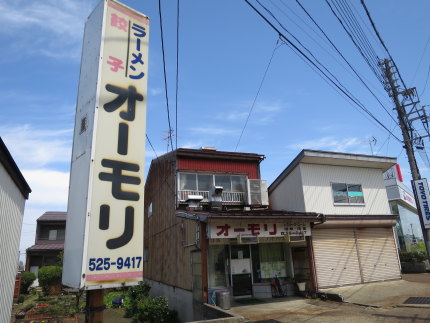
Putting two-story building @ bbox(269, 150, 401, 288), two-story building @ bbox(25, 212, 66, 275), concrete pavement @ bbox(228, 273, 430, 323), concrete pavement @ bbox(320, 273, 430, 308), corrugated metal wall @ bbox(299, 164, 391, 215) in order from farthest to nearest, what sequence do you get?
two-story building @ bbox(25, 212, 66, 275), corrugated metal wall @ bbox(299, 164, 391, 215), two-story building @ bbox(269, 150, 401, 288), concrete pavement @ bbox(320, 273, 430, 308), concrete pavement @ bbox(228, 273, 430, 323)

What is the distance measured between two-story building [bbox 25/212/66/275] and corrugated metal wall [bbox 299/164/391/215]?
84.4ft

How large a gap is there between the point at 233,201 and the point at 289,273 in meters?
4.97

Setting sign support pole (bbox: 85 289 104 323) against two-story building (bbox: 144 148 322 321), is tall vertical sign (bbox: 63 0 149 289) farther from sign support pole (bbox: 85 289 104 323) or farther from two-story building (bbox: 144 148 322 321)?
two-story building (bbox: 144 148 322 321)

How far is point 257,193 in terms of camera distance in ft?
61.3

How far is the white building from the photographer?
6.79m

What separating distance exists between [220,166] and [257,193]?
277 centimetres

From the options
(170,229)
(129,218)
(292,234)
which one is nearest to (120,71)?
(129,218)

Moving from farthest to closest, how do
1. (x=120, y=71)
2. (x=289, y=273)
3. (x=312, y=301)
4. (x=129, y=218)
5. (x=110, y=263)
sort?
(x=289, y=273) < (x=312, y=301) < (x=120, y=71) < (x=129, y=218) < (x=110, y=263)

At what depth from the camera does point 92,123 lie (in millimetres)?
4734

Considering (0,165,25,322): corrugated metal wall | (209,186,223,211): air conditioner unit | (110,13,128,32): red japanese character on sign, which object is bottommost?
(0,165,25,322): corrugated metal wall

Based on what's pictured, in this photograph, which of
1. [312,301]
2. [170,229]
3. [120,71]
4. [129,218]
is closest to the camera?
[129,218]

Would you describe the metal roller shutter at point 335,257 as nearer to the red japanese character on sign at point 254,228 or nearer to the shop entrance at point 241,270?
the shop entrance at point 241,270

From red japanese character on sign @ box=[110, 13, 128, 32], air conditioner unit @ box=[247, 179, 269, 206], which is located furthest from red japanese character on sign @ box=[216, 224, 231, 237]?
red japanese character on sign @ box=[110, 13, 128, 32]

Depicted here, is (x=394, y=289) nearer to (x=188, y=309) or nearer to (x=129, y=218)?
(x=188, y=309)
